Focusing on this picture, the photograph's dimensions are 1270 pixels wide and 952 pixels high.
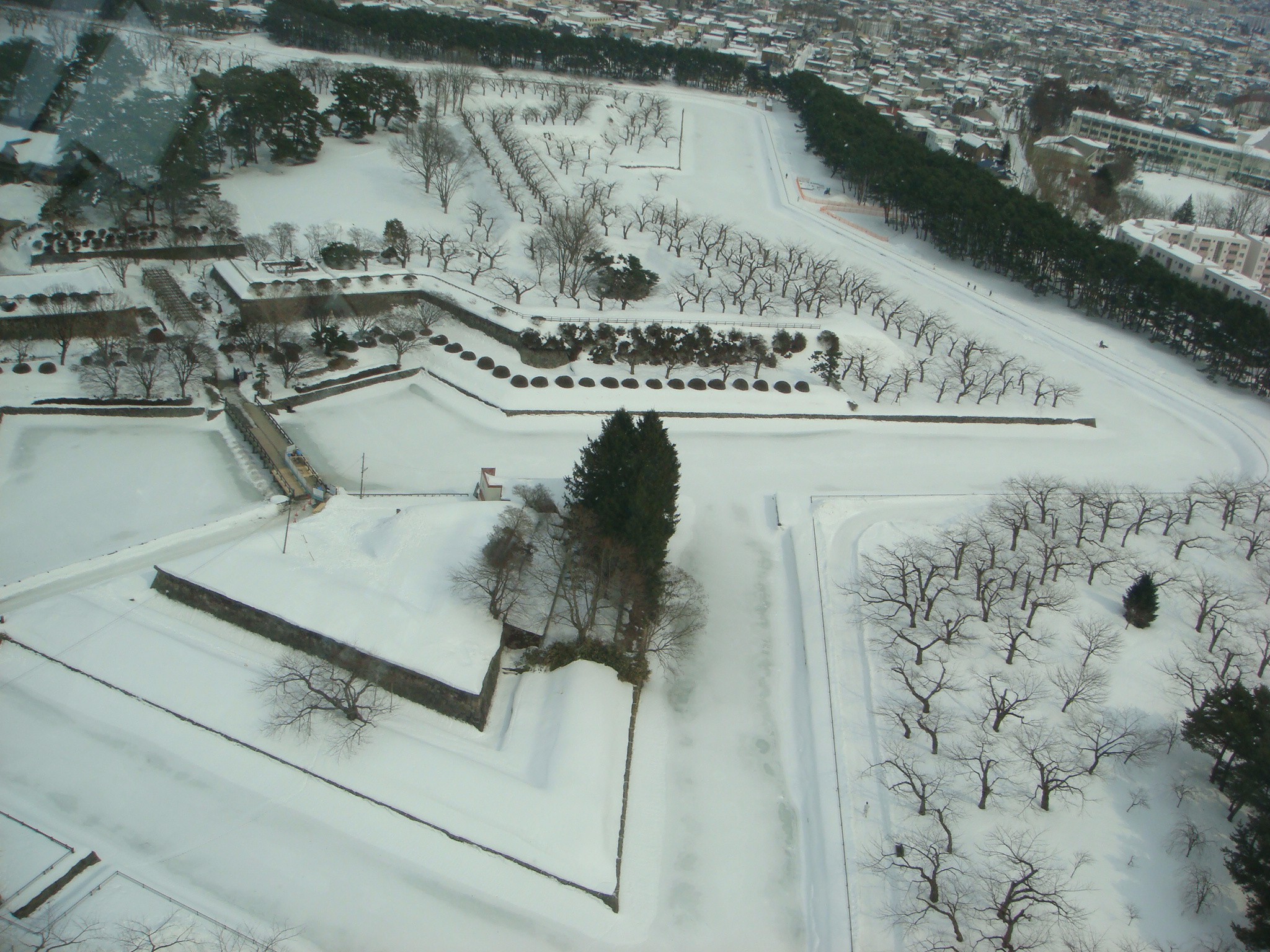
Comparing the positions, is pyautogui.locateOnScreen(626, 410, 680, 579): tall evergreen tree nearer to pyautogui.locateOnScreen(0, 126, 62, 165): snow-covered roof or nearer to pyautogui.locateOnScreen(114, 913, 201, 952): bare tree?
pyautogui.locateOnScreen(114, 913, 201, 952): bare tree

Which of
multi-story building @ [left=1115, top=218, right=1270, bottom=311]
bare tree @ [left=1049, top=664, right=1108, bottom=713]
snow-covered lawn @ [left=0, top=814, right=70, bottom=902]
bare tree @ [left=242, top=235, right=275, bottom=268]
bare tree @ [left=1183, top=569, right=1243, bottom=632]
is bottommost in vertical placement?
snow-covered lawn @ [left=0, top=814, right=70, bottom=902]

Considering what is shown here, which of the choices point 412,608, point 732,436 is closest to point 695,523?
point 732,436

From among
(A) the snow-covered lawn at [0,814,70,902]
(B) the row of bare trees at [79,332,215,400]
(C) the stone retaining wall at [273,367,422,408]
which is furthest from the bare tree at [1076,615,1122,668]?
(B) the row of bare trees at [79,332,215,400]

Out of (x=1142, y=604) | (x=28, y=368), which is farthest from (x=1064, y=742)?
(x=28, y=368)

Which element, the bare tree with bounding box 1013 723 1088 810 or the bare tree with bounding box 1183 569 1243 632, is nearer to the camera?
the bare tree with bounding box 1013 723 1088 810

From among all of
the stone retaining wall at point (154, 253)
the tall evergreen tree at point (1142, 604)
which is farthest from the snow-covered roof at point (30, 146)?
the tall evergreen tree at point (1142, 604)

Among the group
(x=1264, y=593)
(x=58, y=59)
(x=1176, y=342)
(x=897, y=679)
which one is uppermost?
(x=58, y=59)

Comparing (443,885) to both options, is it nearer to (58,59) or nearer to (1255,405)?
(1255,405)
